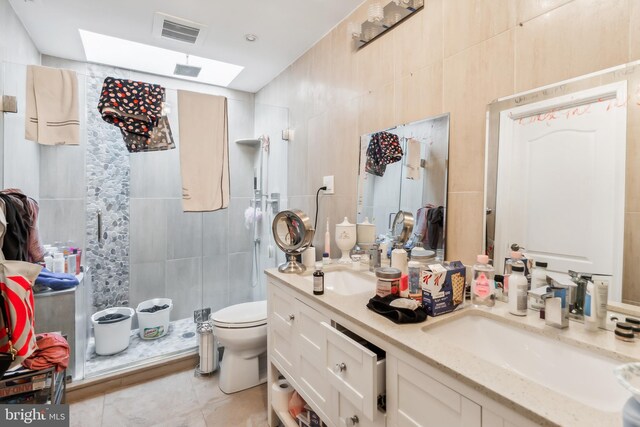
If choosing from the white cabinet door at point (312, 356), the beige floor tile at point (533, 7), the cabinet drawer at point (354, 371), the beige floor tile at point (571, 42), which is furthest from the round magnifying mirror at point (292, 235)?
the beige floor tile at point (533, 7)

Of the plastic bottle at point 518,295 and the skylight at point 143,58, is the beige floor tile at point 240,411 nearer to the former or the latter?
the plastic bottle at point 518,295

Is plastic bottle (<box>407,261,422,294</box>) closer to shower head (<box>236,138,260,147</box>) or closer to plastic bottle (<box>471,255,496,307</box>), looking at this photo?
plastic bottle (<box>471,255,496,307</box>)

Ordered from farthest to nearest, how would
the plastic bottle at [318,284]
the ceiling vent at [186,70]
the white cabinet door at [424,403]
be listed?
the ceiling vent at [186,70]
the plastic bottle at [318,284]
the white cabinet door at [424,403]

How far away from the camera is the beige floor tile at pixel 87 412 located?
1.78 meters

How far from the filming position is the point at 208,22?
2.14 metres

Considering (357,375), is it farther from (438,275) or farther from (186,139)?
(186,139)

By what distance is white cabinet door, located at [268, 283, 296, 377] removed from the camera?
1502mm

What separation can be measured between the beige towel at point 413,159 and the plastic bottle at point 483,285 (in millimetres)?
565

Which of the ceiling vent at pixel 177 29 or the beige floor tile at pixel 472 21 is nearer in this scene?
the beige floor tile at pixel 472 21

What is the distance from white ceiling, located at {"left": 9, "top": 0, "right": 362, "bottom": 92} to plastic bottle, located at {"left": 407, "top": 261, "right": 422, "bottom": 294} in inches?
67.3

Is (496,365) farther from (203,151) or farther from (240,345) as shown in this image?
(203,151)

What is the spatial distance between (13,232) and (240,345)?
143 centimetres

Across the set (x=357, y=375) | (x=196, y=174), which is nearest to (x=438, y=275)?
(x=357, y=375)

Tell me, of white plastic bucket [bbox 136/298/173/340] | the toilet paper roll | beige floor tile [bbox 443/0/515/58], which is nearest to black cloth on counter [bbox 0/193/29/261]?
white plastic bucket [bbox 136/298/173/340]
